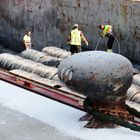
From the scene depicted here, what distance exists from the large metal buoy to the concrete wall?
33.6 feet

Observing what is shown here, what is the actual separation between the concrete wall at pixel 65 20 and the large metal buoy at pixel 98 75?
10.2 m

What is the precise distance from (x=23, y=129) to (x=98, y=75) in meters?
1.17

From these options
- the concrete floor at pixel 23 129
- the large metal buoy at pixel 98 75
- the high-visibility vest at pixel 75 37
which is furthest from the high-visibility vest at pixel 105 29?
the large metal buoy at pixel 98 75

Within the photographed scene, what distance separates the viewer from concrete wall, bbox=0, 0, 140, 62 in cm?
1528

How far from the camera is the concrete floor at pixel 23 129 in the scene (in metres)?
4.75

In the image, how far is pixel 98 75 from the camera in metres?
4.71

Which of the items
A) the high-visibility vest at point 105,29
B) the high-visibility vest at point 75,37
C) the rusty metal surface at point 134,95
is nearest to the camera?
the rusty metal surface at point 134,95

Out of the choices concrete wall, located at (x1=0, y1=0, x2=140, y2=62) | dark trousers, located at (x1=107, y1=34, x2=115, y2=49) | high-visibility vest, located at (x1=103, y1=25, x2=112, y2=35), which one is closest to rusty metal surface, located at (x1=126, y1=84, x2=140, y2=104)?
concrete wall, located at (x1=0, y1=0, x2=140, y2=62)

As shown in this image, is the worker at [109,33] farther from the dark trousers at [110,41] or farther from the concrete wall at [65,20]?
the concrete wall at [65,20]

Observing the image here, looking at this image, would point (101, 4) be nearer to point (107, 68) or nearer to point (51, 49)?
point (51, 49)

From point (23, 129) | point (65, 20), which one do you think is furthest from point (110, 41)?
point (23, 129)

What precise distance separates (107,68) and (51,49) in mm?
11931

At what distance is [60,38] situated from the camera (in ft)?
62.0

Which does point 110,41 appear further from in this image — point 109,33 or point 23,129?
point 23,129
